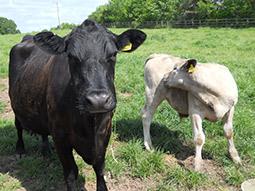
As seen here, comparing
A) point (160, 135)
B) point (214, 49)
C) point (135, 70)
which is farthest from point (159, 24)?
point (160, 135)

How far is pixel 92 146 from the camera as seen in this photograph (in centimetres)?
394

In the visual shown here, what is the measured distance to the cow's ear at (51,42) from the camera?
3.71 m

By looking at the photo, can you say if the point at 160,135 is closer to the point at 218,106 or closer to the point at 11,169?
the point at 218,106

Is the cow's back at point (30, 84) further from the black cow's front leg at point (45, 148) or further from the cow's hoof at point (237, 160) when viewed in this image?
the cow's hoof at point (237, 160)

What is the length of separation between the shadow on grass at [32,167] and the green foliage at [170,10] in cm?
2895

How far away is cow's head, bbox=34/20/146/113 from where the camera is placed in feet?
10.4

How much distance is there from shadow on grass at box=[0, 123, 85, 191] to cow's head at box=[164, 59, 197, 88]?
1755mm

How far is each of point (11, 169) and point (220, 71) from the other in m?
3.11

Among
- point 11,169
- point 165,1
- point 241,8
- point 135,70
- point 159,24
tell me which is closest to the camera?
point 11,169

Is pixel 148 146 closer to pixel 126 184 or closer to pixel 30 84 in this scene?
pixel 126 184

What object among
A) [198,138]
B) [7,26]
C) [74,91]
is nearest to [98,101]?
[74,91]

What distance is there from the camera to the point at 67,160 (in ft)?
14.0

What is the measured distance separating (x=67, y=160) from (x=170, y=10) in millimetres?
50655

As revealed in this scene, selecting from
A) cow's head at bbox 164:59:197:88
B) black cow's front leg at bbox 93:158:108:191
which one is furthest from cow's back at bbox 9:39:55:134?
cow's head at bbox 164:59:197:88
